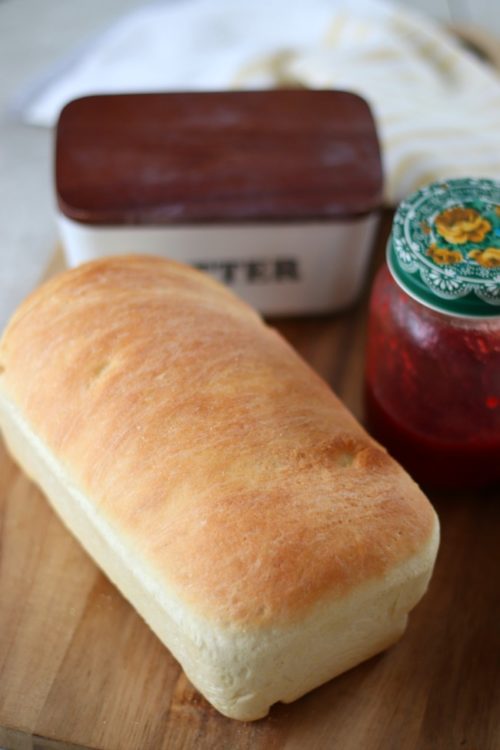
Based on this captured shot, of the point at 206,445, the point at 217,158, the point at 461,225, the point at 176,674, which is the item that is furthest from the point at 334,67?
the point at 176,674

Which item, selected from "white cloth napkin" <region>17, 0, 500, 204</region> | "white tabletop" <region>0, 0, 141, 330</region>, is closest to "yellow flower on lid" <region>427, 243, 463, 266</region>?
"white cloth napkin" <region>17, 0, 500, 204</region>

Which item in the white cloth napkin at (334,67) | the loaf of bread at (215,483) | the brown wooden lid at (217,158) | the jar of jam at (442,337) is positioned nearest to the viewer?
the loaf of bread at (215,483)

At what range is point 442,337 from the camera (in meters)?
0.99

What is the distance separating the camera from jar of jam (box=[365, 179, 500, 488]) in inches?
37.1

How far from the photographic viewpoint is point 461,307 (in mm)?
935

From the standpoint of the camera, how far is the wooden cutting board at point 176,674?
931 millimetres

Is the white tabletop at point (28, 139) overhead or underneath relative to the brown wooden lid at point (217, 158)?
underneath

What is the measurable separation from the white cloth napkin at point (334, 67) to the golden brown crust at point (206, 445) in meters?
0.59

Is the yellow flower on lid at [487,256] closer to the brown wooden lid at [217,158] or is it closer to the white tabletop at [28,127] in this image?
the brown wooden lid at [217,158]

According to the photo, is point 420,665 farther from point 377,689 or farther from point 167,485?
point 167,485

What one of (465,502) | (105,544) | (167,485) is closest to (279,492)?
(167,485)

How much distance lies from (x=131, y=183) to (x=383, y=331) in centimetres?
41

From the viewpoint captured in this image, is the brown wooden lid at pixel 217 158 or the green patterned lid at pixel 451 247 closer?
the green patterned lid at pixel 451 247

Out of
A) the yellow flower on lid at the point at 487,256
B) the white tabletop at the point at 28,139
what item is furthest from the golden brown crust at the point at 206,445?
the white tabletop at the point at 28,139
